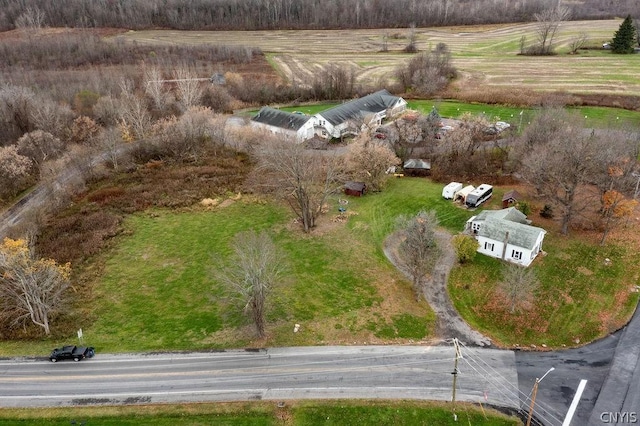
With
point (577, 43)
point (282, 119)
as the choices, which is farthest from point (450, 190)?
point (577, 43)

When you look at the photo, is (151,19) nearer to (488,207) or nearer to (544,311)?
(488,207)

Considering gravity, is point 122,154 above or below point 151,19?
below

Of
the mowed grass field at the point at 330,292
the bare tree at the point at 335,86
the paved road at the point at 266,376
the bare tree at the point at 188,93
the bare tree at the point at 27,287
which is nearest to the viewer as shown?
the paved road at the point at 266,376

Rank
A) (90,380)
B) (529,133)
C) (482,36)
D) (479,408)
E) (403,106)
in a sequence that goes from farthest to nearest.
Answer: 1. (482,36)
2. (403,106)
3. (529,133)
4. (90,380)
5. (479,408)

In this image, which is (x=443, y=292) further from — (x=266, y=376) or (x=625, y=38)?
(x=625, y=38)

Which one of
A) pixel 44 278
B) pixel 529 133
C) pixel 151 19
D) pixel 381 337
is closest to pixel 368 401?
pixel 381 337

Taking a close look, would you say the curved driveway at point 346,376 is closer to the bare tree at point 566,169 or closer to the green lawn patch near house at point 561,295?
the green lawn patch near house at point 561,295

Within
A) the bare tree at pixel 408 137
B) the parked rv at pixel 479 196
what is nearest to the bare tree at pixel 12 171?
the bare tree at pixel 408 137
